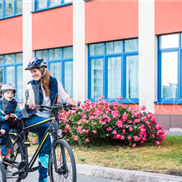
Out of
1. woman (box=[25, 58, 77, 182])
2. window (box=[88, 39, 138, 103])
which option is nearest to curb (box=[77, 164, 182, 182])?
woman (box=[25, 58, 77, 182])

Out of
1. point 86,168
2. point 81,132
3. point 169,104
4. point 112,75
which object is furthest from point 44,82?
point 112,75

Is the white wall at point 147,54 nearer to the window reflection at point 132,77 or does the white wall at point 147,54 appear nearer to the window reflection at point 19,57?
the window reflection at point 132,77

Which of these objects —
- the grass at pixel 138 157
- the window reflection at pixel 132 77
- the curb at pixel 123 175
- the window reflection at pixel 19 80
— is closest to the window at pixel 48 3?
the window reflection at pixel 19 80

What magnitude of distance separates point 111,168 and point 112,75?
28.9ft

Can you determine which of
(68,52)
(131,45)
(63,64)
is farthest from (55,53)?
(131,45)

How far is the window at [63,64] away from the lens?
15.7m

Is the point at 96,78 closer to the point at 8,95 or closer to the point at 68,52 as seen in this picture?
the point at 68,52

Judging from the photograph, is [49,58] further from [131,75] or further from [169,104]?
[169,104]

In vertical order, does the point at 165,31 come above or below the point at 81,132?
above

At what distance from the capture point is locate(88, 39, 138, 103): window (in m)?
13.5

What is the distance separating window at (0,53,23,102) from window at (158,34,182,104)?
26.0 feet

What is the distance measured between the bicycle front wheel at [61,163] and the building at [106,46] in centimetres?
861

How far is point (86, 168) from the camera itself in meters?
5.93

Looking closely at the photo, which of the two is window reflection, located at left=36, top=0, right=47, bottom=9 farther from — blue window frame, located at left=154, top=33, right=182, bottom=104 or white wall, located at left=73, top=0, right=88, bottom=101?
blue window frame, located at left=154, top=33, right=182, bottom=104
